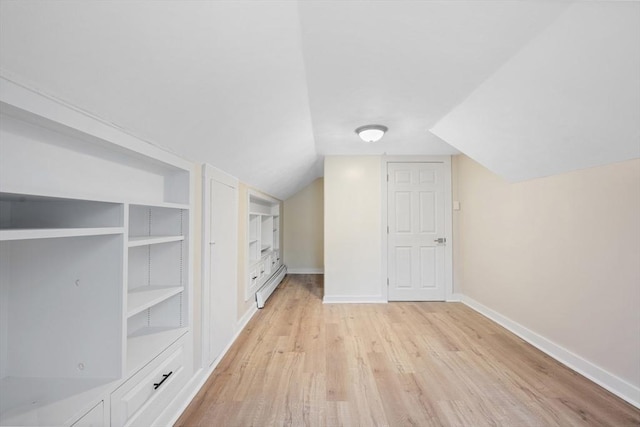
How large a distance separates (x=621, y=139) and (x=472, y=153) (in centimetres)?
123

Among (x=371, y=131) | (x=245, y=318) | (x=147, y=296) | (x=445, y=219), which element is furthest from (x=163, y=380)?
(x=445, y=219)

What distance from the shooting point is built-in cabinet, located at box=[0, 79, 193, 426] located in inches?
40.3

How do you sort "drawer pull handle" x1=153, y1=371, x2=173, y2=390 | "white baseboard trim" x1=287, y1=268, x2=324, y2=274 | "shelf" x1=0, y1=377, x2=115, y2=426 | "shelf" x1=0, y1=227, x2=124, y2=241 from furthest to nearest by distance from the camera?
"white baseboard trim" x1=287, y1=268, x2=324, y2=274 < "drawer pull handle" x1=153, y1=371, x2=173, y2=390 < "shelf" x1=0, y1=377, x2=115, y2=426 < "shelf" x1=0, y1=227, x2=124, y2=241

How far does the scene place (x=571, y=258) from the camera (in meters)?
2.38

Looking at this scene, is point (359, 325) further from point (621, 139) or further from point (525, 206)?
point (621, 139)

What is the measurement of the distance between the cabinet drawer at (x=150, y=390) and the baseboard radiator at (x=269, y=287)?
1.97 m

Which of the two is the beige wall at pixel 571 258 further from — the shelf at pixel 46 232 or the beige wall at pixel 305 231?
the beige wall at pixel 305 231

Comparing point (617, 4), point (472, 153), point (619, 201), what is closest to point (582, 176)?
point (619, 201)

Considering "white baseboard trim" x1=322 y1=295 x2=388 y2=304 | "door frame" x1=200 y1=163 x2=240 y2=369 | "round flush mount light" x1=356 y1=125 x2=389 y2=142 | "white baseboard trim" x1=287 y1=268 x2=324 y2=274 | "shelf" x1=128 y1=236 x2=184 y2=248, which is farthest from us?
"white baseboard trim" x1=287 y1=268 x2=324 y2=274

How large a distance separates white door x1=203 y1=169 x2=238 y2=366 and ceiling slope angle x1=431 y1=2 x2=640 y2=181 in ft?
7.12

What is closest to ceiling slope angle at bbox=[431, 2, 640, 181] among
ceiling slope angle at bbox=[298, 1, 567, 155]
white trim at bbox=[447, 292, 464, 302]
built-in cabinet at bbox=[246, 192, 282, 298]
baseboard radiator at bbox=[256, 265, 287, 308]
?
ceiling slope angle at bbox=[298, 1, 567, 155]

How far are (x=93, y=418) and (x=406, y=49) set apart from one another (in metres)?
2.26

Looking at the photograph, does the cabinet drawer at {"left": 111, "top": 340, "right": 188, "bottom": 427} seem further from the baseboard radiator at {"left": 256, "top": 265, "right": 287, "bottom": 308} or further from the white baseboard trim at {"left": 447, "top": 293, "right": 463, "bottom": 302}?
the white baseboard trim at {"left": 447, "top": 293, "right": 463, "bottom": 302}

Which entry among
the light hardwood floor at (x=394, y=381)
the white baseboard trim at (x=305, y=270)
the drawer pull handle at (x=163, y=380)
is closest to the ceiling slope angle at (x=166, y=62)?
the drawer pull handle at (x=163, y=380)
